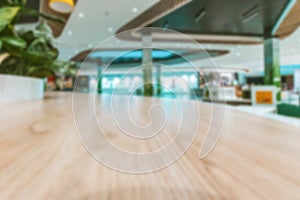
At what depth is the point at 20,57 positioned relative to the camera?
122 cm

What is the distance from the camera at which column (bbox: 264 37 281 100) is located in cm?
624

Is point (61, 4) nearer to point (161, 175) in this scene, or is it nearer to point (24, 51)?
point (24, 51)

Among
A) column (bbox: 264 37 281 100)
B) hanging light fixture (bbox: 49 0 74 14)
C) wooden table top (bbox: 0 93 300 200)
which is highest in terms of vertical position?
hanging light fixture (bbox: 49 0 74 14)

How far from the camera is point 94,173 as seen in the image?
0.63 ft

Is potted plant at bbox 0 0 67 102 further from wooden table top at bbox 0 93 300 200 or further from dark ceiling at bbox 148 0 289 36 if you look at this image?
dark ceiling at bbox 148 0 289 36

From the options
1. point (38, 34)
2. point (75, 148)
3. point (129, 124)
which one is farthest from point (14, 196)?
point (38, 34)

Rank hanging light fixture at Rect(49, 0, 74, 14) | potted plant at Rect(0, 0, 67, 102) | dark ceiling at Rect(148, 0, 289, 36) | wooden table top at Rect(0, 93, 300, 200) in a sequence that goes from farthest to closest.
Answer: dark ceiling at Rect(148, 0, 289, 36), hanging light fixture at Rect(49, 0, 74, 14), potted plant at Rect(0, 0, 67, 102), wooden table top at Rect(0, 93, 300, 200)

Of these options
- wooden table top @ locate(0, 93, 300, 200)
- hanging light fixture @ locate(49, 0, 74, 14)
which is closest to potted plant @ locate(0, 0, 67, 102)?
wooden table top @ locate(0, 93, 300, 200)

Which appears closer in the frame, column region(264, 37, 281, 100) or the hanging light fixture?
the hanging light fixture

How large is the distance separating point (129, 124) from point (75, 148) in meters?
0.12

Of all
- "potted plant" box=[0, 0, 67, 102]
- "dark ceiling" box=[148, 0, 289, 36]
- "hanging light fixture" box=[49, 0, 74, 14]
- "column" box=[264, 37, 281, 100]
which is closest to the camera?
"potted plant" box=[0, 0, 67, 102]

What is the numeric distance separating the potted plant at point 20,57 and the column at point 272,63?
6.30 metres

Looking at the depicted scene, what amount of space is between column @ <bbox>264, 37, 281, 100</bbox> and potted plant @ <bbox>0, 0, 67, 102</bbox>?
6.30m

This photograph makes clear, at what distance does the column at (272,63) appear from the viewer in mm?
6241
